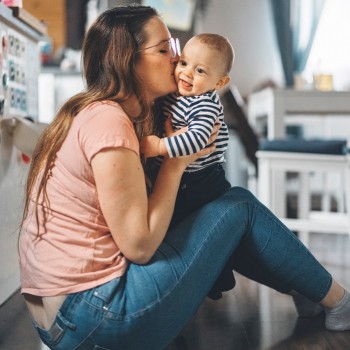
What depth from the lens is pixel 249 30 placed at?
507cm

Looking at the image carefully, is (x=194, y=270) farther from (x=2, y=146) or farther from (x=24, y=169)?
(x=24, y=169)

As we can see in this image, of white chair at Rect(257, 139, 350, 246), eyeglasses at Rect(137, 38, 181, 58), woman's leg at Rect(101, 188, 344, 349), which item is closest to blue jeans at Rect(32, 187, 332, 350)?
woman's leg at Rect(101, 188, 344, 349)

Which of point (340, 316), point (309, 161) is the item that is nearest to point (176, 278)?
point (340, 316)

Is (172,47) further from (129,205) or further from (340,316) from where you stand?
(340,316)

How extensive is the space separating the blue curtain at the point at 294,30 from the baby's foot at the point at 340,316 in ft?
11.9

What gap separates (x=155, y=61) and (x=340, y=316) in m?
0.80

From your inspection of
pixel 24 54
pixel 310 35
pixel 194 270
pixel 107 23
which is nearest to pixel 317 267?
pixel 194 270

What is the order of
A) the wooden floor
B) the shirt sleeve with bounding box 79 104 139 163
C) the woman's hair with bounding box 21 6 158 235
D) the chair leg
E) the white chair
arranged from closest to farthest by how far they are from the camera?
1. the shirt sleeve with bounding box 79 104 139 163
2. the woman's hair with bounding box 21 6 158 235
3. the wooden floor
4. the white chair
5. the chair leg

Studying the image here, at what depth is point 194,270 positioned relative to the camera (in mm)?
1204

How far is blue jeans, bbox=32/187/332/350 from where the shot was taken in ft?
3.70

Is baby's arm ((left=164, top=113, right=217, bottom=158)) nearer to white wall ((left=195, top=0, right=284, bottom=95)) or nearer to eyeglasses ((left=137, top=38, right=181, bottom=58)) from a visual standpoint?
eyeglasses ((left=137, top=38, right=181, bottom=58))

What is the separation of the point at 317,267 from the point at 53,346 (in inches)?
25.5

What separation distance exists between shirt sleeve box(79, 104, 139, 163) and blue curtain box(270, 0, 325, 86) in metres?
4.01

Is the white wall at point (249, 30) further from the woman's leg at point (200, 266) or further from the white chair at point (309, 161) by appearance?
the woman's leg at point (200, 266)
